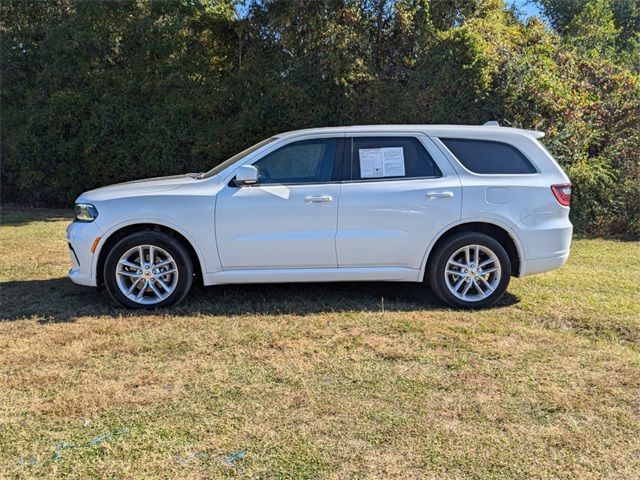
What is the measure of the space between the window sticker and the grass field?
1231 mm

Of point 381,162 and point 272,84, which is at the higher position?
point 272,84

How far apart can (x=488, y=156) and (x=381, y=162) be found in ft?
3.31

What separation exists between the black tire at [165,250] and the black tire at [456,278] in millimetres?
2247

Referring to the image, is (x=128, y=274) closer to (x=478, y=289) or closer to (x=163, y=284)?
(x=163, y=284)

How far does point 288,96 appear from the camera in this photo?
1075 cm

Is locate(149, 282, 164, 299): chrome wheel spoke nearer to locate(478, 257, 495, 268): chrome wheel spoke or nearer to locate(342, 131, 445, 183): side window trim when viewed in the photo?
locate(342, 131, 445, 183): side window trim

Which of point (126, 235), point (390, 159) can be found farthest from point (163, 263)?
point (390, 159)

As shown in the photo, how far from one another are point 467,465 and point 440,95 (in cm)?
820

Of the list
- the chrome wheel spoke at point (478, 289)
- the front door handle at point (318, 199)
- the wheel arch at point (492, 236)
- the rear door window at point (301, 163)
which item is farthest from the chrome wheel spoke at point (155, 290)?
the chrome wheel spoke at point (478, 289)

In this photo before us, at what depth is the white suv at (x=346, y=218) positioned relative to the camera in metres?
4.98

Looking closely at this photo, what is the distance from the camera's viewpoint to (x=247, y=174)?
16.2ft

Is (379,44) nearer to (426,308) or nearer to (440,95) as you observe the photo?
(440,95)

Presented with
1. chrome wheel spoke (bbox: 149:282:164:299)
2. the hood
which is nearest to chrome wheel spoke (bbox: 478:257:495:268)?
the hood

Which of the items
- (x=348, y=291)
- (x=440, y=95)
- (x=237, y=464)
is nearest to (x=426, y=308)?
(x=348, y=291)
